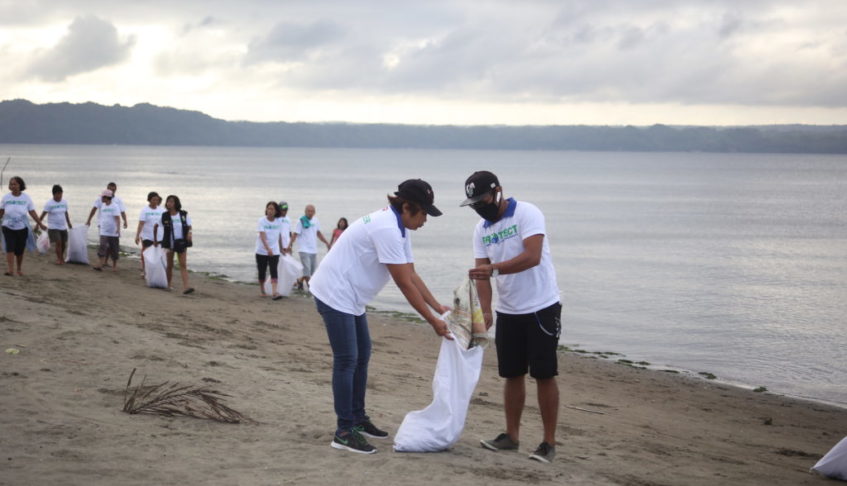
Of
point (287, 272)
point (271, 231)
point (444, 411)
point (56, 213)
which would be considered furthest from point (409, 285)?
point (56, 213)

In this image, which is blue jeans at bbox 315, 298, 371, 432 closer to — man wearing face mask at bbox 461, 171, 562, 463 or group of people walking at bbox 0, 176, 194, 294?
man wearing face mask at bbox 461, 171, 562, 463

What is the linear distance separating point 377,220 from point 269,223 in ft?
33.2

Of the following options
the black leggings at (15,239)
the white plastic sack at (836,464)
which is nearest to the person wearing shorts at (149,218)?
the black leggings at (15,239)

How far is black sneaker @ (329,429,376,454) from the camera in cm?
579

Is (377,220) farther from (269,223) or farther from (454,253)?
(454,253)

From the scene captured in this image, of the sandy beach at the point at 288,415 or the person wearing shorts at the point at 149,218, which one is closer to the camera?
the sandy beach at the point at 288,415

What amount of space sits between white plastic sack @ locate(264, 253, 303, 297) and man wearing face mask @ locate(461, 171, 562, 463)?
10.5m

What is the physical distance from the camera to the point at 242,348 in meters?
9.99

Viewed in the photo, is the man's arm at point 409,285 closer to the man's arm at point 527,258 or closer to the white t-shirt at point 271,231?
the man's arm at point 527,258

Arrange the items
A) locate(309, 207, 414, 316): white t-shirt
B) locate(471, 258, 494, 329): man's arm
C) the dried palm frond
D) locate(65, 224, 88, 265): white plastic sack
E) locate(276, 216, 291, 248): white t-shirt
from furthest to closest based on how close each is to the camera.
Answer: locate(65, 224, 88, 265): white plastic sack, locate(276, 216, 291, 248): white t-shirt, the dried palm frond, locate(471, 258, 494, 329): man's arm, locate(309, 207, 414, 316): white t-shirt

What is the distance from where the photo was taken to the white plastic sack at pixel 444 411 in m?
5.85

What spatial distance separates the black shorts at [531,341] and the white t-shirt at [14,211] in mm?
10304

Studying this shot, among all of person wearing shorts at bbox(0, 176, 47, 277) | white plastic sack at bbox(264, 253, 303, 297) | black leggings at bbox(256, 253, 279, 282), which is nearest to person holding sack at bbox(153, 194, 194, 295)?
black leggings at bbox(256, 253, 279, 282)

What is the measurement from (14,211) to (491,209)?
10.4m
